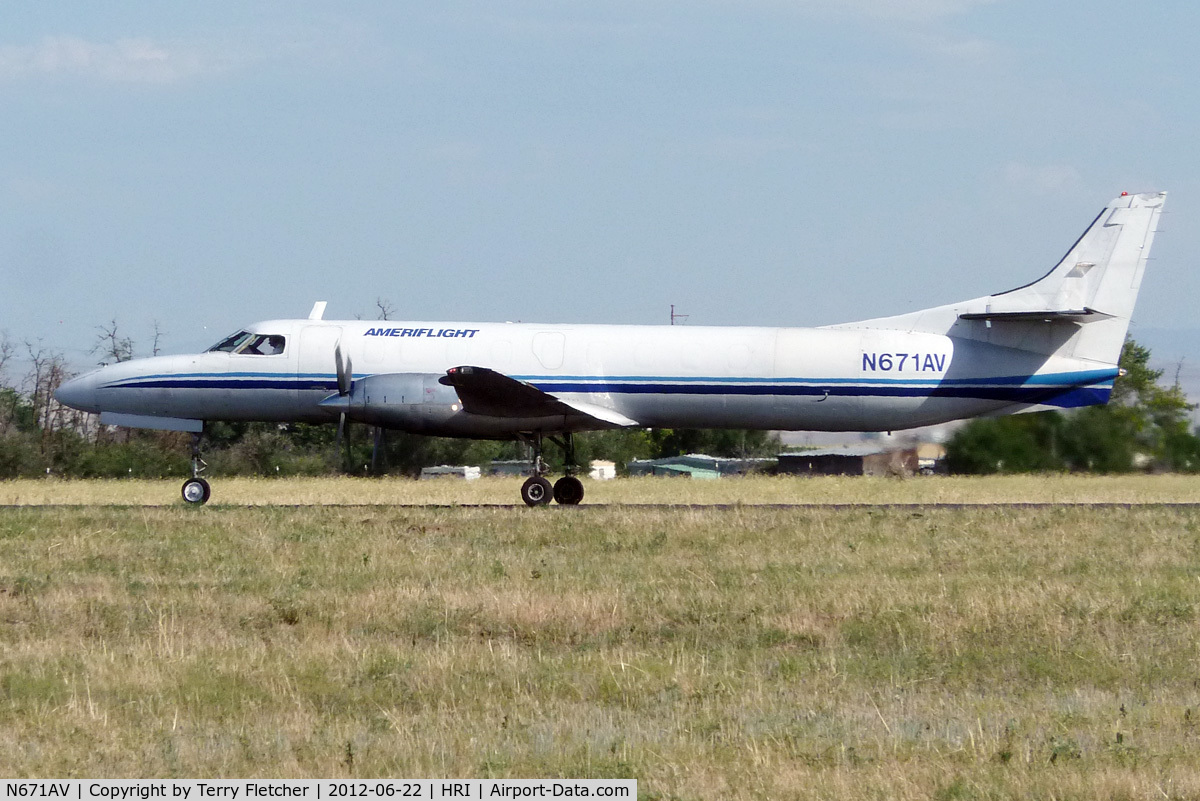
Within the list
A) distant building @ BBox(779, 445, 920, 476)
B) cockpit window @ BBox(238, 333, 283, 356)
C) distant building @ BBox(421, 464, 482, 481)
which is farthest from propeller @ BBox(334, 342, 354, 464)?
distant building @ BBox(421, 464, 482, 481)

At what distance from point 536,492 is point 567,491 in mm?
1570

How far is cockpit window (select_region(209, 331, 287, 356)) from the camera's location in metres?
25.5

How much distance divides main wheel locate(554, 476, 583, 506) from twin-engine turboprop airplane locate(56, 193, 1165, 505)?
108 centimetres

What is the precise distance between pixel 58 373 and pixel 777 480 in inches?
1393

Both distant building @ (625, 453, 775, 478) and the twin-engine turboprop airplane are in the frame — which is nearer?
the twin-engine turboprop airplane

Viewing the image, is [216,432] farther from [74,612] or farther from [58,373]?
[74,612]

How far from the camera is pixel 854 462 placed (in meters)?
40.6

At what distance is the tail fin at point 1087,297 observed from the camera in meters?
24.7

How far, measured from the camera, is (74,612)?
1298cm

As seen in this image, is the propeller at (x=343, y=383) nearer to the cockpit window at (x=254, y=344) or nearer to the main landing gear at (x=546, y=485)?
the cockpit window at (x=254, y=344)

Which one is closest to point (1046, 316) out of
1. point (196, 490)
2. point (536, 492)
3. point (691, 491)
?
point (536, 492)

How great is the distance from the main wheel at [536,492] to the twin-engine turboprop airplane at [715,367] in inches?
1.1

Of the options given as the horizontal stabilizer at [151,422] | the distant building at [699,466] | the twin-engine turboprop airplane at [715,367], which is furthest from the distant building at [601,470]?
the horizontal stabilizer at [151,422]
